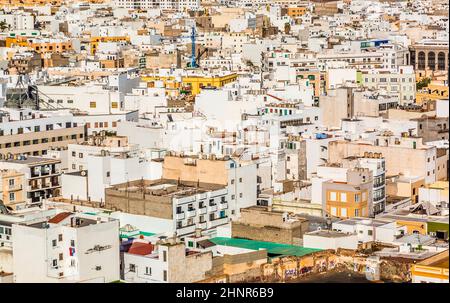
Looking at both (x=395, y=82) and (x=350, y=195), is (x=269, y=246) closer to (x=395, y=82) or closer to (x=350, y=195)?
(x=350, y=195)

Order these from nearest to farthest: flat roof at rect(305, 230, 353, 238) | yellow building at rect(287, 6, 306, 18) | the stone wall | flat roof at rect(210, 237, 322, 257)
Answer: flat roof at rect(210, 237, 322, 257), flat roof at rect(305, 230, 353, 238), the stone wall, yellow building at rect(287, 6, 306, 18)

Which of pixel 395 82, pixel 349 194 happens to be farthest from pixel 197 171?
pixel 395 82

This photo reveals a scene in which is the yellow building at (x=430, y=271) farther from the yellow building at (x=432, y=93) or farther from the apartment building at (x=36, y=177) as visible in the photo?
the yellow building at (x=432, y=93)

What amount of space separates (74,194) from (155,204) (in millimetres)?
1076

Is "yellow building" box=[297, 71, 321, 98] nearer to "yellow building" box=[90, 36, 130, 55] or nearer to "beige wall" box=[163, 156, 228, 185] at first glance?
"beige wall" box=[163, 156, 228, 185]

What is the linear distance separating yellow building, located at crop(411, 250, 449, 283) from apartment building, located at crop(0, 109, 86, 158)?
4.55 meters

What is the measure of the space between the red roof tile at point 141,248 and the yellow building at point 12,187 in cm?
193

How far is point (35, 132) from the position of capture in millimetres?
9430

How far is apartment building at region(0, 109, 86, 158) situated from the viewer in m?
9.26

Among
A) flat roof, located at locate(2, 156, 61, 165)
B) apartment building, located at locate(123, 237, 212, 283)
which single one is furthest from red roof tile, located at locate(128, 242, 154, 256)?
flat roof, located at locate(2, 156, 61, 165)

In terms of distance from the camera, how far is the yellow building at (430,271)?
466 centimetres

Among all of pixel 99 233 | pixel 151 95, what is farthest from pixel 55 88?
pixel 99 233

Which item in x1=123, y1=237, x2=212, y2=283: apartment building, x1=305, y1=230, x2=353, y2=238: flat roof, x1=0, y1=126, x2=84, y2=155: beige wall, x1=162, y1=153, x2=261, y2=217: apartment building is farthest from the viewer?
x1=0, y1=126, x2=84, y2=155: beige wall

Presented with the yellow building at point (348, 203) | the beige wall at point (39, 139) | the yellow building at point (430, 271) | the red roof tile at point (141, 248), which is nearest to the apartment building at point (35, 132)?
the beige wall at point (39, 139)
